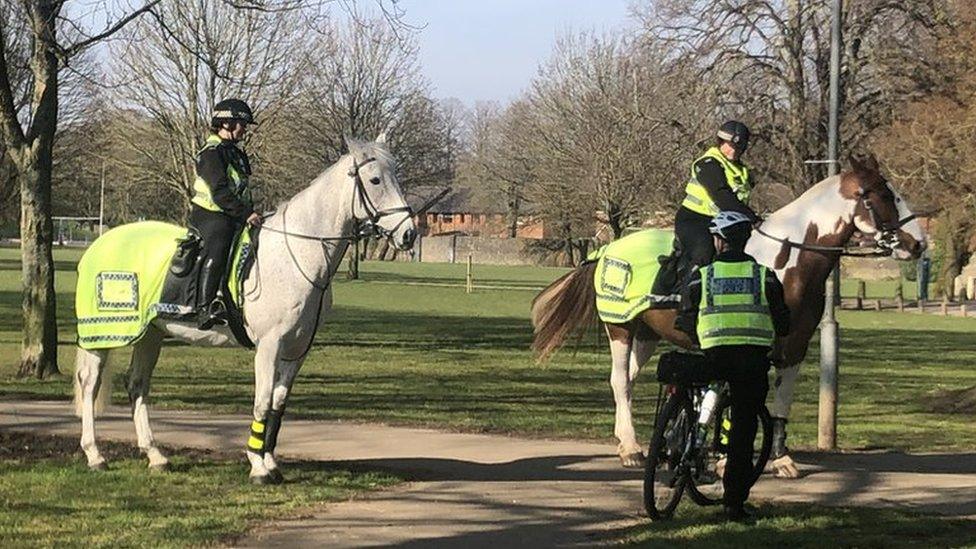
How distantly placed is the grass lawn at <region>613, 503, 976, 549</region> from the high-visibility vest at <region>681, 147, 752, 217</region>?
2.47m

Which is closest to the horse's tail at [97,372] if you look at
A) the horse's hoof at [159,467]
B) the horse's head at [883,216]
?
the horse's hoof at [159,467]

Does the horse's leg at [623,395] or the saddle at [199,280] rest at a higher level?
the saddle at [199,280]

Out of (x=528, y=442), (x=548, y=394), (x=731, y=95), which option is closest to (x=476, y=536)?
(x=528, y=442)

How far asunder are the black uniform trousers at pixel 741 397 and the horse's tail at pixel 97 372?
17.6 ft

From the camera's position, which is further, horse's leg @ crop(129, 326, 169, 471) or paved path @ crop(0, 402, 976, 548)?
horse's leg @ crop(129, 326, 169, 471)

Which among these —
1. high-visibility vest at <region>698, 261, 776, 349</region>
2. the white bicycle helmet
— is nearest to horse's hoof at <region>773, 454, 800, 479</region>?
high-visibility vest at <region>698, 261, 776, 349</region>

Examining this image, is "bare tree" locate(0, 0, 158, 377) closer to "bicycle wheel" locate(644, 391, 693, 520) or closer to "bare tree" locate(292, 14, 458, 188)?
"bicycle wheel" locate(644, 391, 693, 520)

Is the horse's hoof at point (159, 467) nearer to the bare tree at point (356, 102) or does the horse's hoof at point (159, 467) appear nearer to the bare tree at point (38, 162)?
the bare tree at point (38, 162)

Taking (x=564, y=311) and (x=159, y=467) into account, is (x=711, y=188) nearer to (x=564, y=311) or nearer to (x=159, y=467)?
(x=564, y=311)

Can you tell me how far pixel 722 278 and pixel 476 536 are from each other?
93.0 inches

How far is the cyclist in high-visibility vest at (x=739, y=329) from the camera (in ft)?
28.6

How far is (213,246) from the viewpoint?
10.4 m

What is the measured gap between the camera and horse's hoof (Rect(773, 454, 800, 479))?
35.7ft

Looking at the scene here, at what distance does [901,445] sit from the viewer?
14453mm
